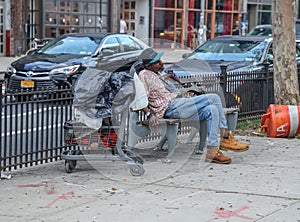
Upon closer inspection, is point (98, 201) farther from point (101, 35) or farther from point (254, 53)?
point (101, 35)

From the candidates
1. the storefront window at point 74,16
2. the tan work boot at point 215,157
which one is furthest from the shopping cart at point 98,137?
the storefront window at point 74,16

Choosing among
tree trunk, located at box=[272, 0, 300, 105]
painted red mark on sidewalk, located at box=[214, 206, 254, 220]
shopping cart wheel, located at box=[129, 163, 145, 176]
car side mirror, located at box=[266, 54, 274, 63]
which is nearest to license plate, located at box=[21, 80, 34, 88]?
car side mirror, located at box=[266, 54, 274, 63]

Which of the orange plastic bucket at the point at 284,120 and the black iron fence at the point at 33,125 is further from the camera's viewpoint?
the orange plastic bucket at the point at 284,120

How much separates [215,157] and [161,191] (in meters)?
1.71

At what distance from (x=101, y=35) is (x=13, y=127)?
10.8 meters

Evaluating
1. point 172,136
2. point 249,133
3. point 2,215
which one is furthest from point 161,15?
point 2,215

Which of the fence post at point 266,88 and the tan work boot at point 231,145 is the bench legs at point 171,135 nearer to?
the tan work boot at point 231,145

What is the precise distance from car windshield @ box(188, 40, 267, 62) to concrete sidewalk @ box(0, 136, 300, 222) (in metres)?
7.44

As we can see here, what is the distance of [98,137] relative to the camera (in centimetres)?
885

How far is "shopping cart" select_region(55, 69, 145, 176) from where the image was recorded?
8727 mm

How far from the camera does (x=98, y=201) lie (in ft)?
24.6

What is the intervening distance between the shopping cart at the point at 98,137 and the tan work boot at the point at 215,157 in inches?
42.6

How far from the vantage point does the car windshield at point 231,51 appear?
17.5m

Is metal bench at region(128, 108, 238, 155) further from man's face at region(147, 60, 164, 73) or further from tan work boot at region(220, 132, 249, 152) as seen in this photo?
man's face at region(147, 60, 164, 73)
